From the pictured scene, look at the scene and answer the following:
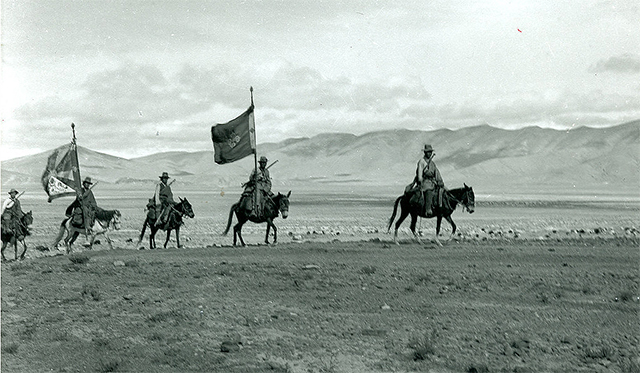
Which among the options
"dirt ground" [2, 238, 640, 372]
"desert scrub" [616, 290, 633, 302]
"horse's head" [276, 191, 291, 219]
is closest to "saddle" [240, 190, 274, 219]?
"horse's head" [276, 191, 291, 219]

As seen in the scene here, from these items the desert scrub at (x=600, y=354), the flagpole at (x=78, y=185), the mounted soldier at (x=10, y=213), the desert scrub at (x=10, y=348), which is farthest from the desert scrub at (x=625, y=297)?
the mounted soldier at (x=10, y=213)

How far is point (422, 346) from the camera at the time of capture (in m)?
8.55

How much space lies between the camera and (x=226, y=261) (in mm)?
15383

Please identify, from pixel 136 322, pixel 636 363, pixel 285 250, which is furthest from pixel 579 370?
pixel 285 250

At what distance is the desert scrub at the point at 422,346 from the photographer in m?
8.37

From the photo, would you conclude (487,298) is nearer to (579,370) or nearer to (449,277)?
(449,277)

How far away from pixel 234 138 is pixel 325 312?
10391mm

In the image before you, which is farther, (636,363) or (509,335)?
(509,335)

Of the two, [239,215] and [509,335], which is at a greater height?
[239,215]

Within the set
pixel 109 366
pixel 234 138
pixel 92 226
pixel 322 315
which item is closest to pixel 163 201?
pixel 92 226

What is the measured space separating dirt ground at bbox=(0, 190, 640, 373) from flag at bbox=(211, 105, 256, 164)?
381cm

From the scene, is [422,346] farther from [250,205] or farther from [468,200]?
[468,200]

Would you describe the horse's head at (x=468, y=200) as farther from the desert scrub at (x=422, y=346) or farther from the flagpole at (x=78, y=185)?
the desert scrub at (x=422, y=346)

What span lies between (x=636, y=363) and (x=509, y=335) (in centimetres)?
159
